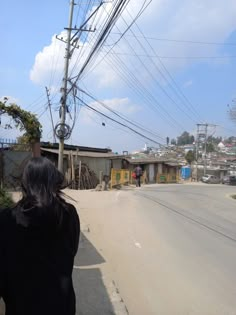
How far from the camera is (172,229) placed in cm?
1240

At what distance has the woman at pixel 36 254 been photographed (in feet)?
6.53

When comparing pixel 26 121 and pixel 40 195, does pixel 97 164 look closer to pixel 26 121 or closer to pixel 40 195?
pixel 26 121

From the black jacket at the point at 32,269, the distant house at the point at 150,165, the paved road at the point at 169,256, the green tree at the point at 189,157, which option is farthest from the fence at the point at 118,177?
the green tree at the point at 189,157

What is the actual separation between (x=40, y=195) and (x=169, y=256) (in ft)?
23.7

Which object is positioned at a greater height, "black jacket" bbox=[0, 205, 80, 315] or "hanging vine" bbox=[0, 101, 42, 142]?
"hanging vine" bbox=[0, 101, 42, 142]

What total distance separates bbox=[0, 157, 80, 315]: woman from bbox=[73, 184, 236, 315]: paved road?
398cm

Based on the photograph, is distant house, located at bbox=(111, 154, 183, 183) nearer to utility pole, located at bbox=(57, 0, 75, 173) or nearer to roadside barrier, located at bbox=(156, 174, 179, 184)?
roadside barrier, located at bbox=(156, 174, 179, 184)

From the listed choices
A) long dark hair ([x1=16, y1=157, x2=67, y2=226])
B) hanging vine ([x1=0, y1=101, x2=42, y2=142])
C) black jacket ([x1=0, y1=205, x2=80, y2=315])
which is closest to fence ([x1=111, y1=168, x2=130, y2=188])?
hanging vine ([x1=0, y1=101, x2=42, y2=142])

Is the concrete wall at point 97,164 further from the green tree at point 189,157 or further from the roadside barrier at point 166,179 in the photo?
the green tree at point 189,157

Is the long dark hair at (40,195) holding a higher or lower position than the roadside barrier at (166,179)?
higher

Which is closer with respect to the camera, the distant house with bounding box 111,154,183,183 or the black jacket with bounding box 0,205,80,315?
Result: the black jacket with bounding box 0,205,80,315

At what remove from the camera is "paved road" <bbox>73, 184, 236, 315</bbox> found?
6223 mm

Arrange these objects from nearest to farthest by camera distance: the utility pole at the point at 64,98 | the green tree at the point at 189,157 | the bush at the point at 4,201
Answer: the bush at the point at 4,201, the utility pole at the point at 64,98, the green tree at the point at 189,157

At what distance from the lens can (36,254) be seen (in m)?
2.02
